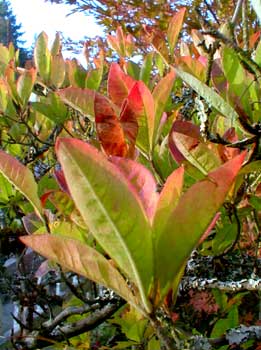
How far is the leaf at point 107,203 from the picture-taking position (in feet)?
1.48

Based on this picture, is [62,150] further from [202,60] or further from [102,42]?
[102,42]

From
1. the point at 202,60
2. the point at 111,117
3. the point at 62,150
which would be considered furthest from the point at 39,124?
the point at 62,150

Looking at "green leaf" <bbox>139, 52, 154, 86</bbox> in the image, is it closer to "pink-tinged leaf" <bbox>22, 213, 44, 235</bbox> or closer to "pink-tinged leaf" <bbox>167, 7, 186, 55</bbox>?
"pink-tinged leaf" <bbox>167, 7, 186, 55</bbox>

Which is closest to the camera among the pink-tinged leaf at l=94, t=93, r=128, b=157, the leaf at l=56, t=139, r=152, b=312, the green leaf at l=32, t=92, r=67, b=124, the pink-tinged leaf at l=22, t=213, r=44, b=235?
the leaf at l=56, t=139, r=152, b=312

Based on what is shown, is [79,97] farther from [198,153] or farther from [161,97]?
[198,153]

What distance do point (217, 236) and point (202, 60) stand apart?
40 centimetres

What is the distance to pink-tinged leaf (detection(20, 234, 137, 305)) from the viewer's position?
1.67 ft

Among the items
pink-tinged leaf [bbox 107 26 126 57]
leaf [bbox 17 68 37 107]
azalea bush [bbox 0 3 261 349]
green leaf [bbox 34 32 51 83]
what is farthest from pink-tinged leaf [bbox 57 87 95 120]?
pink-tinged leaf [bbox 107 26 126 57]

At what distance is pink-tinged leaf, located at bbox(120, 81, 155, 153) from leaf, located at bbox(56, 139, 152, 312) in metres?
0.21

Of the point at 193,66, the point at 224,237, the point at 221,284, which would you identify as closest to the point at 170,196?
the point at 221,284

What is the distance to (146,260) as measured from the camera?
1.60 ft

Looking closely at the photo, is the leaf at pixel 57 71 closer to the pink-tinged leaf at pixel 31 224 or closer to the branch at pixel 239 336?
the pink-tinged leaf at pixel 31 224

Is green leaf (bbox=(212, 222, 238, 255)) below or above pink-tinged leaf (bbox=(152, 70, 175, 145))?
below

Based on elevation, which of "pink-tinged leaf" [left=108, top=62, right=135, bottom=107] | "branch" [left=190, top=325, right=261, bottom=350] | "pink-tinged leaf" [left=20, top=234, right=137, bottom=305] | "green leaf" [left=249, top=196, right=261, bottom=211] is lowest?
"branch" [left=190, top=325, right=261, bottom=350]
